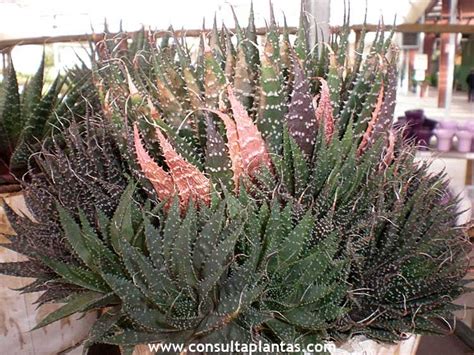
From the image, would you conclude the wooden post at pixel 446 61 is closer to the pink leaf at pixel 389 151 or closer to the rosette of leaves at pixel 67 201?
the pink leaf at pixel 389 151

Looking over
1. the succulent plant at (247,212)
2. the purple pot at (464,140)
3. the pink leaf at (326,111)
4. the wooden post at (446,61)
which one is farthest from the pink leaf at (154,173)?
the wooden post at (446,61)

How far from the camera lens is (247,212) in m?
0.59

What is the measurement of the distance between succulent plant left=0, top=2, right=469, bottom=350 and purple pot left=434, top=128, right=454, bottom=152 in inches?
75.2

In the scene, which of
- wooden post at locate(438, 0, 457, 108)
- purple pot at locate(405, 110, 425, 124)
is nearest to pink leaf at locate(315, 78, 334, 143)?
purple pot at locate(405, 110, 425, 124)

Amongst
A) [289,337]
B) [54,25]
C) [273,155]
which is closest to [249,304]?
[289,337]

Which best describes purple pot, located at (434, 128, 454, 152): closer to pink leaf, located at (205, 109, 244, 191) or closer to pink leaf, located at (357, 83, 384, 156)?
pink leaf, located at (357, 83, 384, 156)

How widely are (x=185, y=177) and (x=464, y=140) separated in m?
2.19

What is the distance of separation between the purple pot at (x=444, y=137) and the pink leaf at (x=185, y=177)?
2115 millimetres

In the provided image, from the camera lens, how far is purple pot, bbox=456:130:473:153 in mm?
2531

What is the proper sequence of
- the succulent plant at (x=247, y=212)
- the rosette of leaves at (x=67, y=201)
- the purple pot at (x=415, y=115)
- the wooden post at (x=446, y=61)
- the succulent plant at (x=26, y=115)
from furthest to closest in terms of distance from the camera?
1. the wooden post at (x=446, y=61)
2. the purple pot at (x=415, y=115)
3. the succulent plant at (x=26, y=115)
4. the rosette of leaves at (x=67, y=201)
5. the succulent plant at (x=247, y=212)

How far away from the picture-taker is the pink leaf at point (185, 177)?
0.62 metres

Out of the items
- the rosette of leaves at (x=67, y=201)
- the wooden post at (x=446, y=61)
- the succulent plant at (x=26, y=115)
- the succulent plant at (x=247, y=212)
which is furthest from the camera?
the wooden post at (x=446, y=61)

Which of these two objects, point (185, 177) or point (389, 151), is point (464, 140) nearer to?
point (389, 151)

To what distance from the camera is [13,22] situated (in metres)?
4.25
